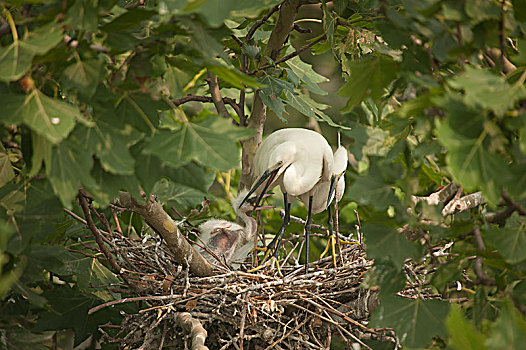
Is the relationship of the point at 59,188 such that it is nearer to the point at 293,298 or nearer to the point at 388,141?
the point at 293,298

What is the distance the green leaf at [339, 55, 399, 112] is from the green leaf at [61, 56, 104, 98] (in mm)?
550

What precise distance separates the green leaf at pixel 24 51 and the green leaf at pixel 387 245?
65 cm

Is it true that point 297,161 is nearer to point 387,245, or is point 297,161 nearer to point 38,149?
point 387,245

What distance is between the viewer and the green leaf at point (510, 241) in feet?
3.37

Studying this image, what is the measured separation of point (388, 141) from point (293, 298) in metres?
0.57

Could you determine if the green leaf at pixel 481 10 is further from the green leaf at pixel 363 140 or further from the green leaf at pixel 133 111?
the green leaf at pixel 363 140

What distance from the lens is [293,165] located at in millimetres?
1980

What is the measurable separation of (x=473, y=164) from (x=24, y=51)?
0.72 m

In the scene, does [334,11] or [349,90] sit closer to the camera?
[349,90]

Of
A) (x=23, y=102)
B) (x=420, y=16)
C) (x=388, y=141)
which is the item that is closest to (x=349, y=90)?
(x=420, y=16)

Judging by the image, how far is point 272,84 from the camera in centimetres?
180

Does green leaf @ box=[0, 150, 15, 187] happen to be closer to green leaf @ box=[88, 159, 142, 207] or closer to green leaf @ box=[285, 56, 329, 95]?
green leaf @ box=[88, 159, 142, 207]

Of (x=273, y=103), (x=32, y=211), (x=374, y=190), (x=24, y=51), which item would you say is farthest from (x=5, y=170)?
(x=273, y=103)

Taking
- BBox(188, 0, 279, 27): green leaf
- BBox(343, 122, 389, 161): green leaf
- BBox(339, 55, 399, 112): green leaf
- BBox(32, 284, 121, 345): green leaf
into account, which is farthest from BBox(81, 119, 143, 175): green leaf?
BBox(343, 122, 389, 161): green leaf
